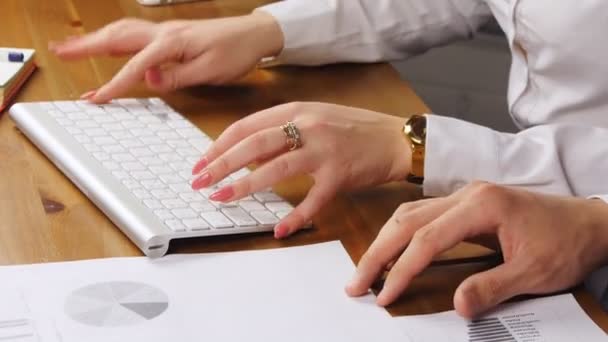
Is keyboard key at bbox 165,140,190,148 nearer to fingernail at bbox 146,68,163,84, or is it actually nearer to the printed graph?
fingernail at bbox 146,68,163,84

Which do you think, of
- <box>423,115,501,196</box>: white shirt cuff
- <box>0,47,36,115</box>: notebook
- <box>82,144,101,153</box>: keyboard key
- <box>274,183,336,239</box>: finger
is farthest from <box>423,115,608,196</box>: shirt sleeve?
<box>0,47,36,115</box>: notebook

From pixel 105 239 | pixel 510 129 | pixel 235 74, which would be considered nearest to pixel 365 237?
pixel 105 239

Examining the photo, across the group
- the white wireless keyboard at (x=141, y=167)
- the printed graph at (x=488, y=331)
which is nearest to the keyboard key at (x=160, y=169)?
the white wireless keyboard at (x=141, y=167)

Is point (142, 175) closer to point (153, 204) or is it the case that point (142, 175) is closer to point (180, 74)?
point (153, 204)

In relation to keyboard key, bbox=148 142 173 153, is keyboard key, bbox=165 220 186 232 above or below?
above

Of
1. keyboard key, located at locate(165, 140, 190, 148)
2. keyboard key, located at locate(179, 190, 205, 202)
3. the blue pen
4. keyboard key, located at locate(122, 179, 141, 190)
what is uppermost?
the blue pen

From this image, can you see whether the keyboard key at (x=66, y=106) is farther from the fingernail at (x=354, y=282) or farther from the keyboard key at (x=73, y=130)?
the fingernail at (x=354, y=282)

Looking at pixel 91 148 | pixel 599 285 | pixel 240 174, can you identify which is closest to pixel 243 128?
pixel 240 174

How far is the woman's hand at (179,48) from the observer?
1.07 metres

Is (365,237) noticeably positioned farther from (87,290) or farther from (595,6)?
(595,6)

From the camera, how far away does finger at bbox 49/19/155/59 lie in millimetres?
1113

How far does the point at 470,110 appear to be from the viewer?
6.23 ft

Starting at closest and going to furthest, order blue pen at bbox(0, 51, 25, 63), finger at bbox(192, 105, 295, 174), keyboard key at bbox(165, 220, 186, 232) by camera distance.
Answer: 1. keyboard key at bbox(165, 220, 186, 232)
2. finger at bbox(192, 105, 295, 174)
3. blue pen at bbox(0, 51, 25, 63)

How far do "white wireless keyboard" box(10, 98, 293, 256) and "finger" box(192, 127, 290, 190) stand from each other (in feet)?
0.05
